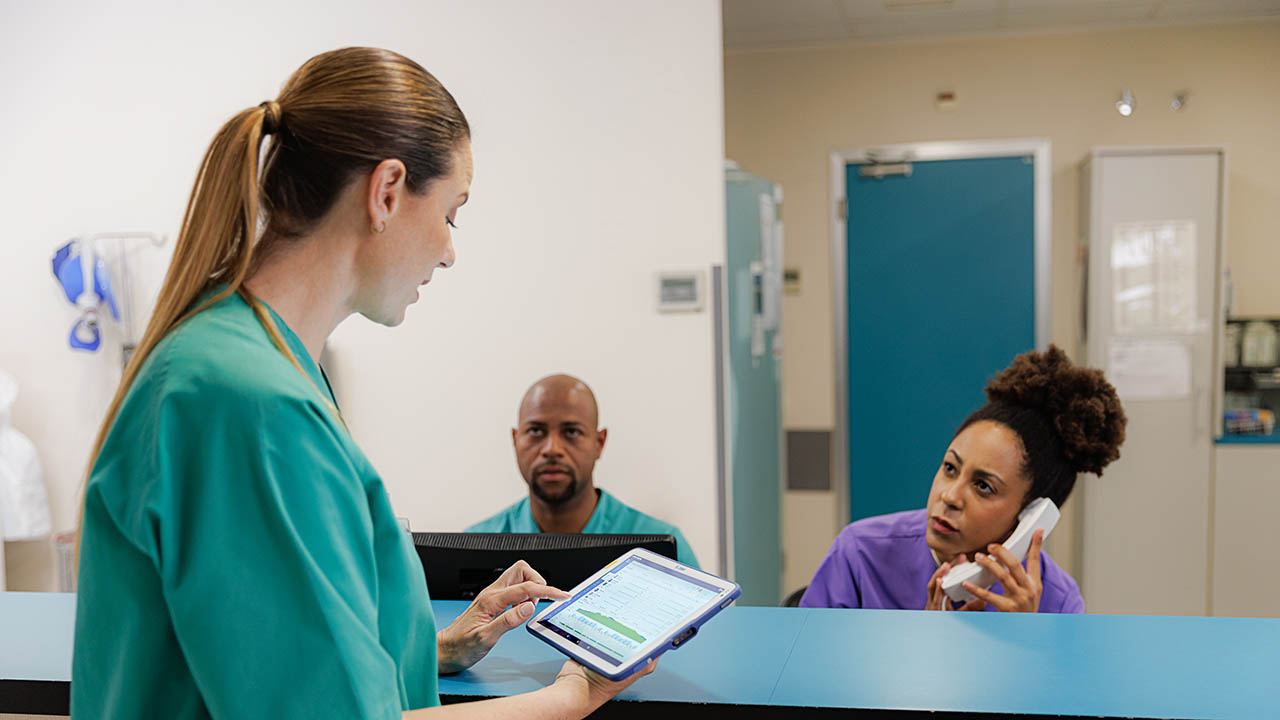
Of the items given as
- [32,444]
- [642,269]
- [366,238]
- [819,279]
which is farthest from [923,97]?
[366,238]

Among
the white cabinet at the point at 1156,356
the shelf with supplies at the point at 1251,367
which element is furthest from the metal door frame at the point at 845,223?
the shelf with supplies at the point at 1251,367

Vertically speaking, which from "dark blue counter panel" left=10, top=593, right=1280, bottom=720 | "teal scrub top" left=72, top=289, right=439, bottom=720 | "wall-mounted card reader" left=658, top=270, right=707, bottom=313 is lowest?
"dark blue counter panel" left=10, top=593, right=1280, bottom=720

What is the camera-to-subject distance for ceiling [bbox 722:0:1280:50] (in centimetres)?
416

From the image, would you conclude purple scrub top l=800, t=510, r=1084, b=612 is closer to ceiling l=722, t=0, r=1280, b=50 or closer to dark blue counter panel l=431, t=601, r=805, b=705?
dark blue counter panel l=431, t=601, r=805, b=705

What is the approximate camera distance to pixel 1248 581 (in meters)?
4.12

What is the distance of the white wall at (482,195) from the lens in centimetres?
296

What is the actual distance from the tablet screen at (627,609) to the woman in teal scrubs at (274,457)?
0.06 metres

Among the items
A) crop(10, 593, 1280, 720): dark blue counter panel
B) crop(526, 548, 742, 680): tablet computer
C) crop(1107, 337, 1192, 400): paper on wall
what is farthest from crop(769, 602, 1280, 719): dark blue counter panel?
crop(1107, 337, 1192, 400): paper on wall

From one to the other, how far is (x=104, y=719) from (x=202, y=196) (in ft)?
1.40

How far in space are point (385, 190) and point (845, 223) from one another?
404 cm

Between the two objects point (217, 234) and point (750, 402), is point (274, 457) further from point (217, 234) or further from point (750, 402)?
point (750, 402)

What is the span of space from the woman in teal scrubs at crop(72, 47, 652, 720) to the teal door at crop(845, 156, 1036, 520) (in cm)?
399

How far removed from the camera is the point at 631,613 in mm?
1000

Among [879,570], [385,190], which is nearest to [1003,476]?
[879,570]
